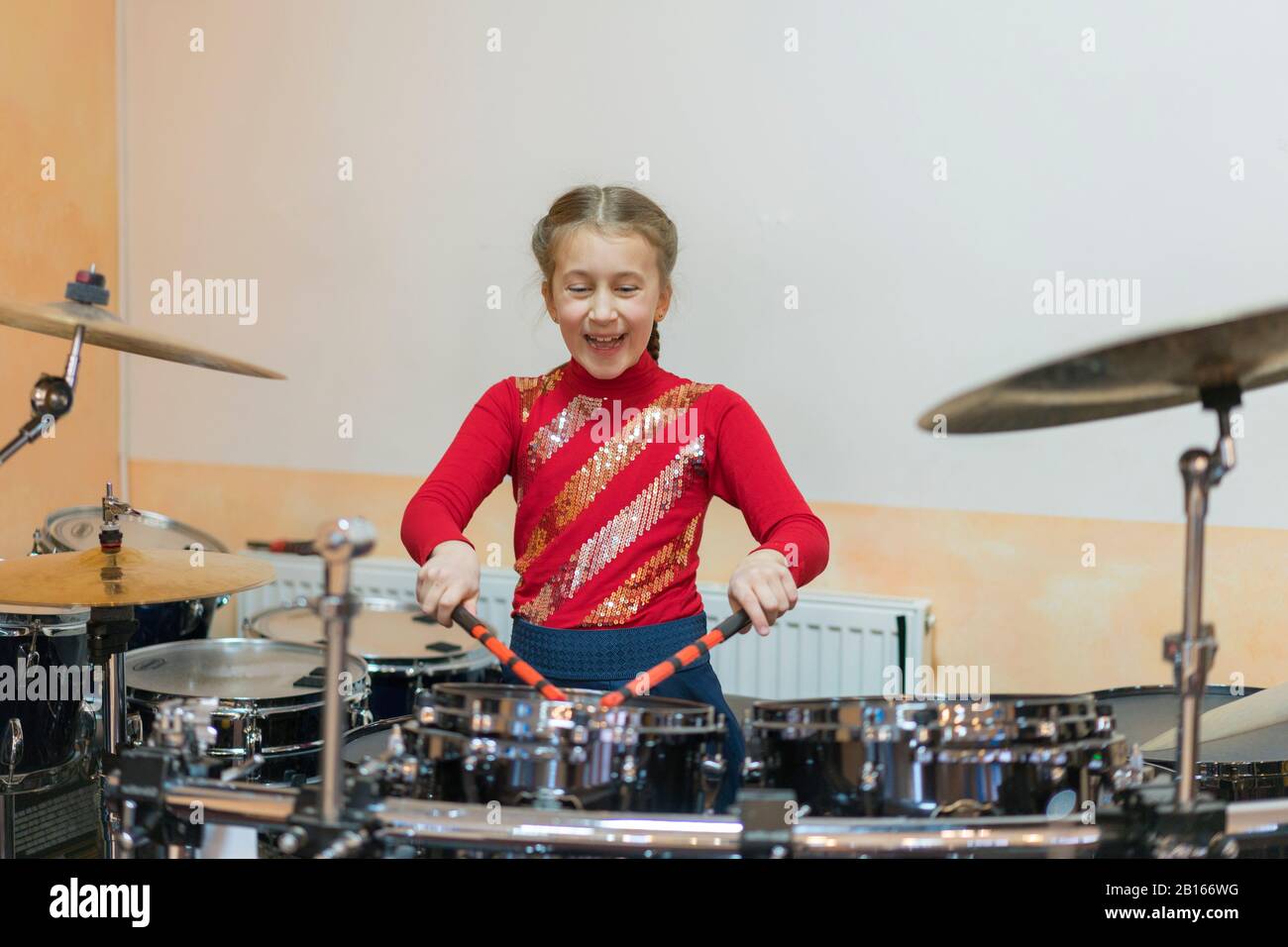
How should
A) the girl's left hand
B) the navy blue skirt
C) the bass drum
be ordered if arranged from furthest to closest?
the bass drum → the navy blue skirt → the girl's left hand

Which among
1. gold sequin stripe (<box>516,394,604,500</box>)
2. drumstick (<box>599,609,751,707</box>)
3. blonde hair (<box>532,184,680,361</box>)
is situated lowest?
drumstick (<box>599,609,751,707</box>)

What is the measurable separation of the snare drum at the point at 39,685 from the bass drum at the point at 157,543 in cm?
17

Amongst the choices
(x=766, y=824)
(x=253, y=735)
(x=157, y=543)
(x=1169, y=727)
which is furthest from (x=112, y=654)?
(x=1169, y=727)

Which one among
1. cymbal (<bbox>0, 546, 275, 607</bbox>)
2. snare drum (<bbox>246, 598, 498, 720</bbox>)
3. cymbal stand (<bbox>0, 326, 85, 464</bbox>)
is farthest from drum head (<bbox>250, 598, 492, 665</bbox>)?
cymbal stand (<bbox>0, 326, 85, 464</bbox>)

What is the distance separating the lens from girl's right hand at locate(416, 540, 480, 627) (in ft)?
3.96

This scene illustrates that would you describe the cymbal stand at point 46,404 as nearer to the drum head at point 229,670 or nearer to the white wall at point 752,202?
the drum head at point 229,670

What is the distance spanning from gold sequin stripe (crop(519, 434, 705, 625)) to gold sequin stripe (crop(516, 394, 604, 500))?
111 mm

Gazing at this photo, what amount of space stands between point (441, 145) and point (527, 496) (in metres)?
1.25

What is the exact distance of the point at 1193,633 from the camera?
0.98 metres

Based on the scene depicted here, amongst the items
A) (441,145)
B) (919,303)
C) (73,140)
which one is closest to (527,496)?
(919,303)

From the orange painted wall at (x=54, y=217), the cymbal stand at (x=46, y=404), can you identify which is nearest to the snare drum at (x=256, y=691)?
the cymbal stand at (x=46, y=404)

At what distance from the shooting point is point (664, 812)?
107 cm

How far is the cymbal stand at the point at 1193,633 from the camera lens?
3.18ft

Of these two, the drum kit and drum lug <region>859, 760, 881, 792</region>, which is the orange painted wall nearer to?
the drum kit
